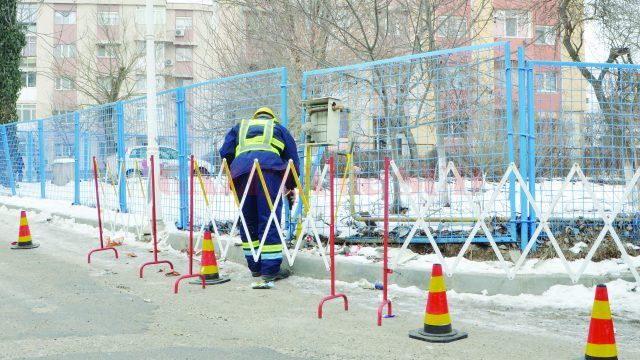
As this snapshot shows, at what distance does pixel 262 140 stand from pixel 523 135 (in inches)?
113

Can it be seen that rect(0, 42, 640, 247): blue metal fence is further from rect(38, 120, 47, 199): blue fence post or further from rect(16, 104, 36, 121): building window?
rect(16, 104, 36, 121): building window

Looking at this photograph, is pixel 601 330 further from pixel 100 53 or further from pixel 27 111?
pixel 27 111

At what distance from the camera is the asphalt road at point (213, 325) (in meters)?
4.77

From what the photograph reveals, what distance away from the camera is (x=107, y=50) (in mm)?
33594

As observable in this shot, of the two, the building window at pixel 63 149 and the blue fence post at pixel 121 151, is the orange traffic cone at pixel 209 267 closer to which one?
the blue fence post at pixel 121 151

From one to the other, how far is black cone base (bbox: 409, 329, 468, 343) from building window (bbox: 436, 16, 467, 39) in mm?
6903

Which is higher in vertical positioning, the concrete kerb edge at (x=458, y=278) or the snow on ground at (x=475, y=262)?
the snow on ground at (x=475, y=262)

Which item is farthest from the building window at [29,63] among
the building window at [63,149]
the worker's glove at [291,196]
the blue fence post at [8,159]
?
the worker's glove at [291,196]

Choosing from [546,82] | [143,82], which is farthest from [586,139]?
[143,82]

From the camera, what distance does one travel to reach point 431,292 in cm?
498

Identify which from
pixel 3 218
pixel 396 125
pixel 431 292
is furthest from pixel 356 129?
pixel 3 218

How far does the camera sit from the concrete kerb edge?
6.37 meters

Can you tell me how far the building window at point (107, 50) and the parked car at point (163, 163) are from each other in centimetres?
2199

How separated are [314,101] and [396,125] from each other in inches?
42.9
